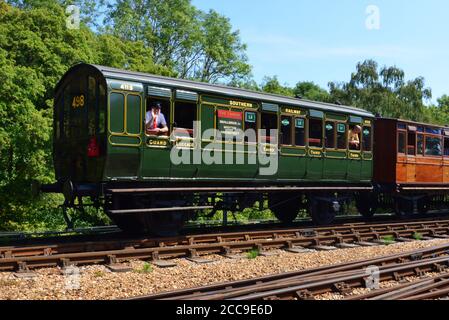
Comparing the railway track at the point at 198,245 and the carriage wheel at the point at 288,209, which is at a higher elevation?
the carriage wheel at the point at 288,209

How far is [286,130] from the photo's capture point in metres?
13.5

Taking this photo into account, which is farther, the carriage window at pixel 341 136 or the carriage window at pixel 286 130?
the carriage window at pixel 341 136

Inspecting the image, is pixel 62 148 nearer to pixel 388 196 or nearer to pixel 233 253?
pixel 233 253

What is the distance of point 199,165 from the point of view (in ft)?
38.2

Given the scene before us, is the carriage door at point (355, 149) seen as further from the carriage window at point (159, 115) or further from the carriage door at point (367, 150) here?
the carriage window at point (159, 115)

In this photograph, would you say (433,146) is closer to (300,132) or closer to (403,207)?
(403,207)

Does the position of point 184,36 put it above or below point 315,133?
above

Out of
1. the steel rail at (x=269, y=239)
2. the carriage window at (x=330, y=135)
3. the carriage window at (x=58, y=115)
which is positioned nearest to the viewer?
the steel rail at (x=269, y=239)

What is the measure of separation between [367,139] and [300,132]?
129 inches

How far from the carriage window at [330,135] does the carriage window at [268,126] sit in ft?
7.05

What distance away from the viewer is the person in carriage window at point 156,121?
35.3 ft

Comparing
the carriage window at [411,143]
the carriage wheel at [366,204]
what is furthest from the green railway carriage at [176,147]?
the carriage window at [411,143]

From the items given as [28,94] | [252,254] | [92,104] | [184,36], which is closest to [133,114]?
[92,104]
